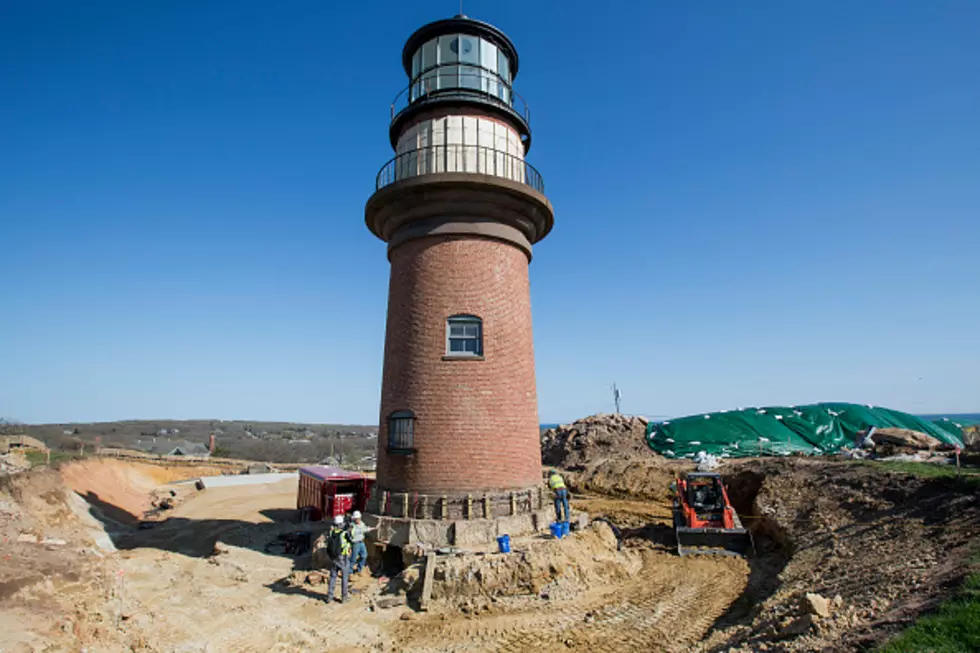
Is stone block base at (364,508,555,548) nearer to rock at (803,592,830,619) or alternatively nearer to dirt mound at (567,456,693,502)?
rock at (803,592,830,619)

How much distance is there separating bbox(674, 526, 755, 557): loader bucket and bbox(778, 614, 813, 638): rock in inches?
268

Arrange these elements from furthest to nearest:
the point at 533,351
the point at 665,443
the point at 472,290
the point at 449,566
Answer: the point at 665,443 < the point at 533,351 < the point at 472,290 < the point at 449,566

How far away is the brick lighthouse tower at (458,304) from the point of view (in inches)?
503

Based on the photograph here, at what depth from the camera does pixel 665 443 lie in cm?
3031

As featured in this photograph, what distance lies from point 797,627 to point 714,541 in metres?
7.49

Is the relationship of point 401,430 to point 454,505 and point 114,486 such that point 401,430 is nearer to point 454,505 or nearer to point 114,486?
point 454,505

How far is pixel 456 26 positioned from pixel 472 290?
7.19 meters

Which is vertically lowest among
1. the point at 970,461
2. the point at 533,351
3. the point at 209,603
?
the point at 209,603

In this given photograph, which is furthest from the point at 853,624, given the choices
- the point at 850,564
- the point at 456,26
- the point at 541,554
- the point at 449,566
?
the point at 456,26

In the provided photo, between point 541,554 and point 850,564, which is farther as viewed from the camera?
point 541,554

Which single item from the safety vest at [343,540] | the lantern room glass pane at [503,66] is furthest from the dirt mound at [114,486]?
the lantern room glass pane at [503,66]

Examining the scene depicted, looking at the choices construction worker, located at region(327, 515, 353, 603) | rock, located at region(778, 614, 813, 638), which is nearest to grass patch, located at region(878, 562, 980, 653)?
rock, located at region(778, 614, 813, 638)

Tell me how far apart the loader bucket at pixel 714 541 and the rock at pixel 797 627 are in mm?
6799

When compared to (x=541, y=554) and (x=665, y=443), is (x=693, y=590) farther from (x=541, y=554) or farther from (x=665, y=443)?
(x=665, y=443)
